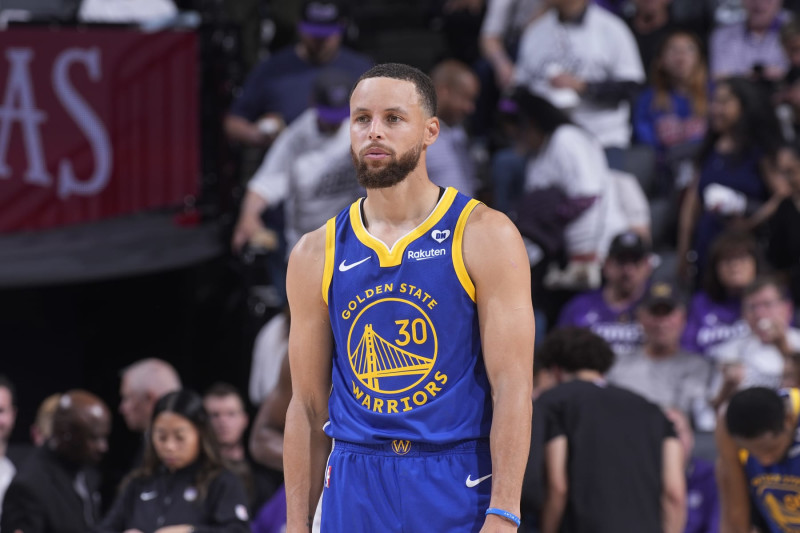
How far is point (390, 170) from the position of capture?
354 centimetres

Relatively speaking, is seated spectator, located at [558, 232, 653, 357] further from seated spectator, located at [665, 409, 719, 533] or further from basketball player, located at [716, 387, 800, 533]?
basketball player, located at [716, 387, 800, 533]

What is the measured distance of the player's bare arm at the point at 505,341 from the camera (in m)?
3.43

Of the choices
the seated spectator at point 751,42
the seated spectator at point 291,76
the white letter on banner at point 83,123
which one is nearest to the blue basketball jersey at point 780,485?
the seated spectator at point 291,76

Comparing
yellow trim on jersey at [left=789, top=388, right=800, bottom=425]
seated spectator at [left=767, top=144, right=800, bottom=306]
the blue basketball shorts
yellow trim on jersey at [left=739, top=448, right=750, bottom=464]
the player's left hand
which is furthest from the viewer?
seated spectator at [left=767, top=144, right=800, bottom=306]

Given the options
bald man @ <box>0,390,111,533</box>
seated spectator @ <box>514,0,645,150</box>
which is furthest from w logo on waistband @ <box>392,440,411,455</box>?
seated spectator @ <box>514,0,645,150</box>

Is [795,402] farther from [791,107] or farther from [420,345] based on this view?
[791,107]

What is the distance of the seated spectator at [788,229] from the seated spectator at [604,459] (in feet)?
8.98

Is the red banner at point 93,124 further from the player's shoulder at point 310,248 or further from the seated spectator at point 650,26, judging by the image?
the player's shoulder at point 310,248

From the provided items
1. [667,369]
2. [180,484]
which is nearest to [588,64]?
[667,369]

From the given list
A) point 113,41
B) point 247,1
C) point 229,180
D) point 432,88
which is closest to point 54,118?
point 113,41

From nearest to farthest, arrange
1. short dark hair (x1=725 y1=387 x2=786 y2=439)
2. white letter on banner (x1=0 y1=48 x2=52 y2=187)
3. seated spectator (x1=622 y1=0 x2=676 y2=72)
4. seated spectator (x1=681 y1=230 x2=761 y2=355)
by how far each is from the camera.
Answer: short dark hair (x1=725 y1=387 x2=786 y2=439) → seated spectator (x1=681 y1=230 x2=761 y2=355) → white letter on banner (x1=0 y1=48 x2=52 y2=187) → seated spectator (x1=622 y1=0 x2=676 y2=72)

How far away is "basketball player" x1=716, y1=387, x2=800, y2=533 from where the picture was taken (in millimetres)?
5008

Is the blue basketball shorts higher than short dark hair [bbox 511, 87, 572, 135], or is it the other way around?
short dark hair [bbox 511, 87, 572, 135]

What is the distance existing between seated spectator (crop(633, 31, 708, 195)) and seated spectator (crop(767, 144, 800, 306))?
3.24 ft
